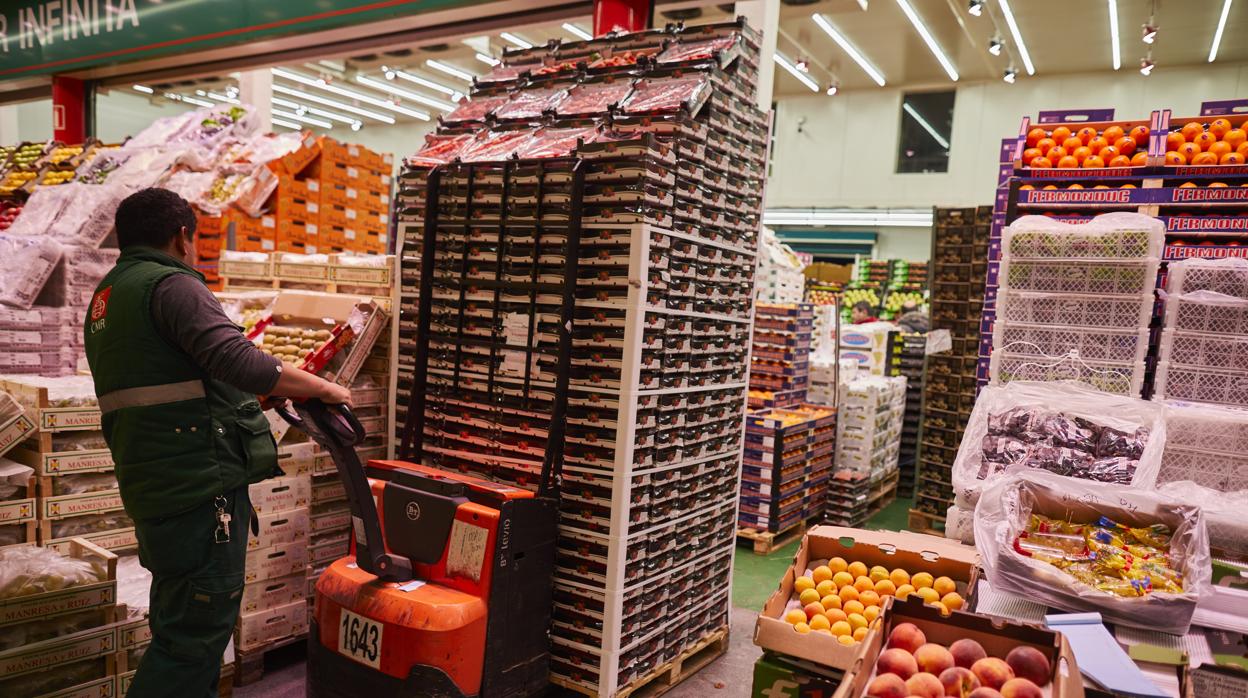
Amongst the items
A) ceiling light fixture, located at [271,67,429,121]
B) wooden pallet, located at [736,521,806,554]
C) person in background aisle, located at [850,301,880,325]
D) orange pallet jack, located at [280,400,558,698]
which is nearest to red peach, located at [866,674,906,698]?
orange pallet jack, located at [280,400,558,698]

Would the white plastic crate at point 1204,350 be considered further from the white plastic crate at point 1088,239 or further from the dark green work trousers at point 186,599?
the dark green work trousers at point 186,599

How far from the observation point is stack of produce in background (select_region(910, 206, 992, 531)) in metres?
7.82

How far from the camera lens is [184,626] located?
2.94 metres

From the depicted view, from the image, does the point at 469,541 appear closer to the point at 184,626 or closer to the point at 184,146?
the point at 184,626

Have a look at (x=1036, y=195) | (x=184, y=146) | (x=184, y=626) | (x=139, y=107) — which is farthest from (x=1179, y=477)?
(x=139, y=107)

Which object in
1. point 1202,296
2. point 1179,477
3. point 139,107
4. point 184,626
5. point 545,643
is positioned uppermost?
point 139,107

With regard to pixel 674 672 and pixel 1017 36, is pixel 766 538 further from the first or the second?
pixel 1017 36

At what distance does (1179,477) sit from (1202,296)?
41.0 inches

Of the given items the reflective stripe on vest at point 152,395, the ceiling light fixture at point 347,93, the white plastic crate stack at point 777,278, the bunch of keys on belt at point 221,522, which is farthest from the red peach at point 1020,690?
the ceiling light fixture at point 347,93

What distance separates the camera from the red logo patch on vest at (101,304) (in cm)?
293

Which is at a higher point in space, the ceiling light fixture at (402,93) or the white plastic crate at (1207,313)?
the ceiling light fixture at (402,93)

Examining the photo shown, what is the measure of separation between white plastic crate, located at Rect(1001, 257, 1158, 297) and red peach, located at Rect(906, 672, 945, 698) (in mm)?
3376

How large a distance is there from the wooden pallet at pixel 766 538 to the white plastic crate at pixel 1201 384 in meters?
3.33

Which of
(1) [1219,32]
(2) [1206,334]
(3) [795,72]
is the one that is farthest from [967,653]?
(3) [795,72]
